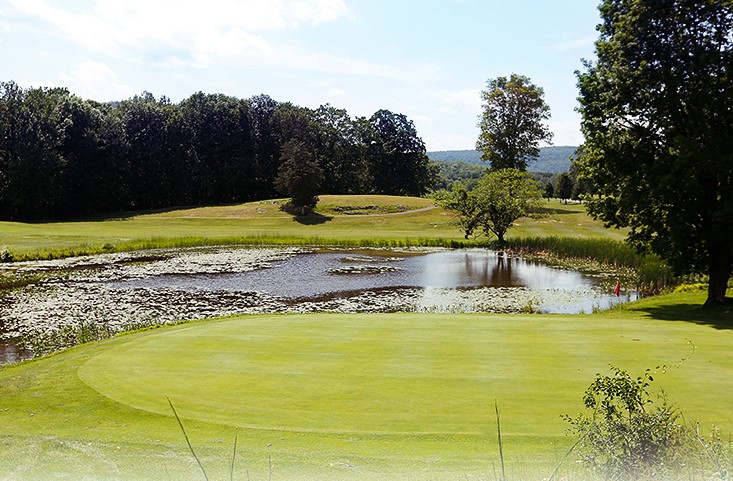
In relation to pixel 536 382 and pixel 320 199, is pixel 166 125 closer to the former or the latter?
pixel 320 199

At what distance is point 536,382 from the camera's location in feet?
30.3

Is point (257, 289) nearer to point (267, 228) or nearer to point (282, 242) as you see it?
point (282, 242)

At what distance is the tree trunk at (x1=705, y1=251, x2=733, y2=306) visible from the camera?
21.4m

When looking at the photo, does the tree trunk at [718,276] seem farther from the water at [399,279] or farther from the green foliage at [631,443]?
the green foliage at [631,443]

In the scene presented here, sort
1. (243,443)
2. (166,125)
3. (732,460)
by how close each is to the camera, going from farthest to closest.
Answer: (166,125) → (243,443) → (732,460)

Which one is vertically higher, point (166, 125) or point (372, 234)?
point (166, 125)

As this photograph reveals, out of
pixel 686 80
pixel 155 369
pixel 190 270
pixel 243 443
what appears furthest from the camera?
pixel 190 270

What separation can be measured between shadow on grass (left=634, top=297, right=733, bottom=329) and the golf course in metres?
3.38

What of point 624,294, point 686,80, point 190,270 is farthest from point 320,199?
point 686,80

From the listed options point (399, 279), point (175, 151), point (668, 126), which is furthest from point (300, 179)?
point (668, 126)

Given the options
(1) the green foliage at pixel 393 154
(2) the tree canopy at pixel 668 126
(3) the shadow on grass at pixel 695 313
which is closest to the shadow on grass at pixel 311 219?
(1) the green foliage at pixel 393 154

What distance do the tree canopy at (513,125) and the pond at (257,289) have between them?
40709 millimetres

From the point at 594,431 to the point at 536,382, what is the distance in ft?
10.2

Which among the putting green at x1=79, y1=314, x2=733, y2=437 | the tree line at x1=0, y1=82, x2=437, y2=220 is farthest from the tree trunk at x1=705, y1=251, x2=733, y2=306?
the tree line at x1=0, y1=82, x2=437, y2=220
